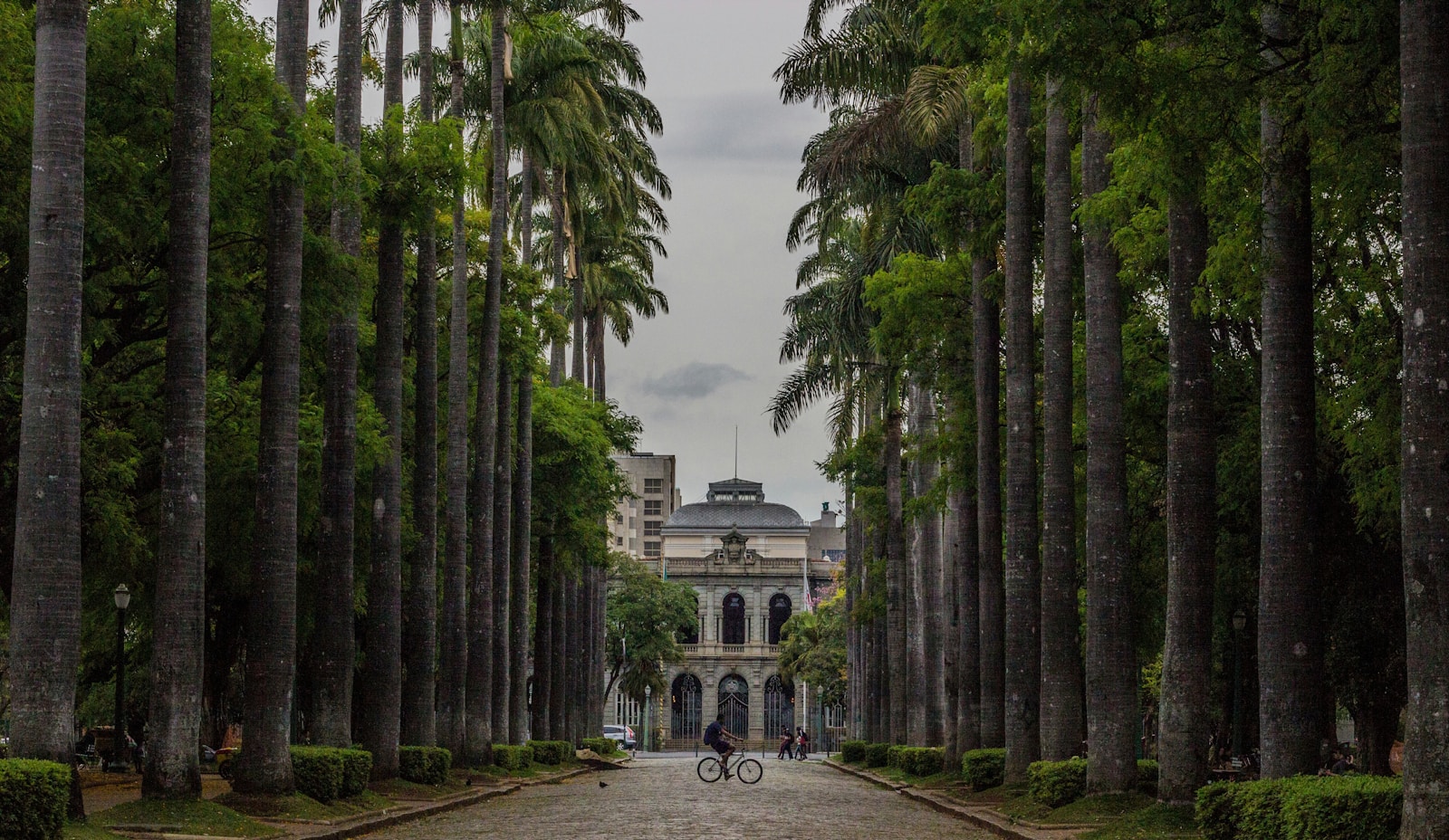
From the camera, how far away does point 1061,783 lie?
72.8 ft

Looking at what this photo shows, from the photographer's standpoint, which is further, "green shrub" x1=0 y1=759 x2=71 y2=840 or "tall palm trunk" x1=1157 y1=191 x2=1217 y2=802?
"tall palm trunk" x1=1157 y1=191 x2=1217 y2=802

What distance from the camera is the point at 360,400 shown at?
2906cm

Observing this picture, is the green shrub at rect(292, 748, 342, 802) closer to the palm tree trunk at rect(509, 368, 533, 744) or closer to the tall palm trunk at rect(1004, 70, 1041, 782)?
the tall palm trunk at rect(1004, 70, 1041, 782)

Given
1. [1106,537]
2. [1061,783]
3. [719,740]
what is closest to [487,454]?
[719,740]

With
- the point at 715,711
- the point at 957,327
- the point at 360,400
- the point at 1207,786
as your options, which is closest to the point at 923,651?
the point at 957,327

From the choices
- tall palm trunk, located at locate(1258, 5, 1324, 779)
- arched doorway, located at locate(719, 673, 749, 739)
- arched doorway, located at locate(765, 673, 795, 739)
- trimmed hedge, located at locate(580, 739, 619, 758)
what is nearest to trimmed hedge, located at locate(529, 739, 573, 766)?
trimmed hedge, located at locate(580, 739, 619, 758)

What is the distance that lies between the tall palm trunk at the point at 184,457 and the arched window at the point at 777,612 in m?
120

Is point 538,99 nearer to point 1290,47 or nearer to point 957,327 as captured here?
point 957,327

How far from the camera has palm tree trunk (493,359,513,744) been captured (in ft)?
132

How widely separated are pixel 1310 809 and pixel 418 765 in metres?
18.5

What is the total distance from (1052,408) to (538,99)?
1993 cm

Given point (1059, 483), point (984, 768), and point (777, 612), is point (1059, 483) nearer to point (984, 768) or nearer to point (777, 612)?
point (984, 768)

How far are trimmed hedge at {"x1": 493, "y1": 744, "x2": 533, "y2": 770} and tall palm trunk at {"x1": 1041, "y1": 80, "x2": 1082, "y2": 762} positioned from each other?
676 inches

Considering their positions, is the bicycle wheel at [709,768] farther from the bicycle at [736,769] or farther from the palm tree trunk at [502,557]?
the palm tree trunk at [502,557]
